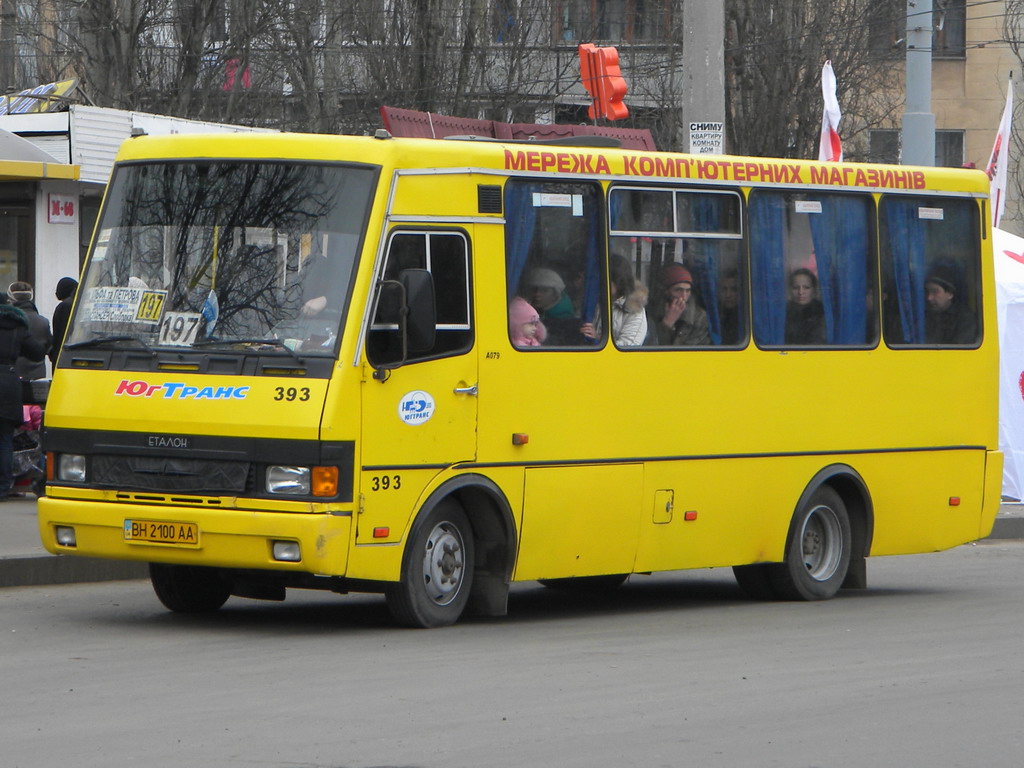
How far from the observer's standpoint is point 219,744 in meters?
7.09

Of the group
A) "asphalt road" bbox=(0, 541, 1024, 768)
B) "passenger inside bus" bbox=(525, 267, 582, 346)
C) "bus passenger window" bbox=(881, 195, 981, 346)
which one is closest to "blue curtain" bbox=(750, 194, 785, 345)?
"bus passenger window" bbox=(881, 195, 981, 346)

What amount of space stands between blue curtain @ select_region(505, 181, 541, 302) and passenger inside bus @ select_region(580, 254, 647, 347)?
662 mm

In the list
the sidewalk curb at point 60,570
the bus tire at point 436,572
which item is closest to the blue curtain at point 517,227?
the bus tire at point 436,572

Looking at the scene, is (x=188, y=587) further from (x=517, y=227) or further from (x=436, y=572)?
(x=517, y=227)

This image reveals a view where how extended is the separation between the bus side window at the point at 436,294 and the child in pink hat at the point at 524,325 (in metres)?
0.34

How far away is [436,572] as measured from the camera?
1053cm

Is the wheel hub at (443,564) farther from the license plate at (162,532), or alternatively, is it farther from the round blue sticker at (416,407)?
the license plate at (162,532)

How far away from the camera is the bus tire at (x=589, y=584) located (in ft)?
44.1

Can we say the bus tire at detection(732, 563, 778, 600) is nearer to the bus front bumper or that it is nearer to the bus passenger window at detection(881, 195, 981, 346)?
the bus passenger window at detection(881, 195, 981, 346)

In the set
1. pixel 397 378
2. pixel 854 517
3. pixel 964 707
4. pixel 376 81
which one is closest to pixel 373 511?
pixel 397 378

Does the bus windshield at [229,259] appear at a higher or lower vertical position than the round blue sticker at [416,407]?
higher

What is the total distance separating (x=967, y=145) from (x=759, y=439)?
33806 mm

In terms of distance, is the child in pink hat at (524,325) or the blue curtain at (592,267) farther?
the blue curtain at (592,267)

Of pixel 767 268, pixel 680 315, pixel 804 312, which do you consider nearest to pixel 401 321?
pixel 680 315
